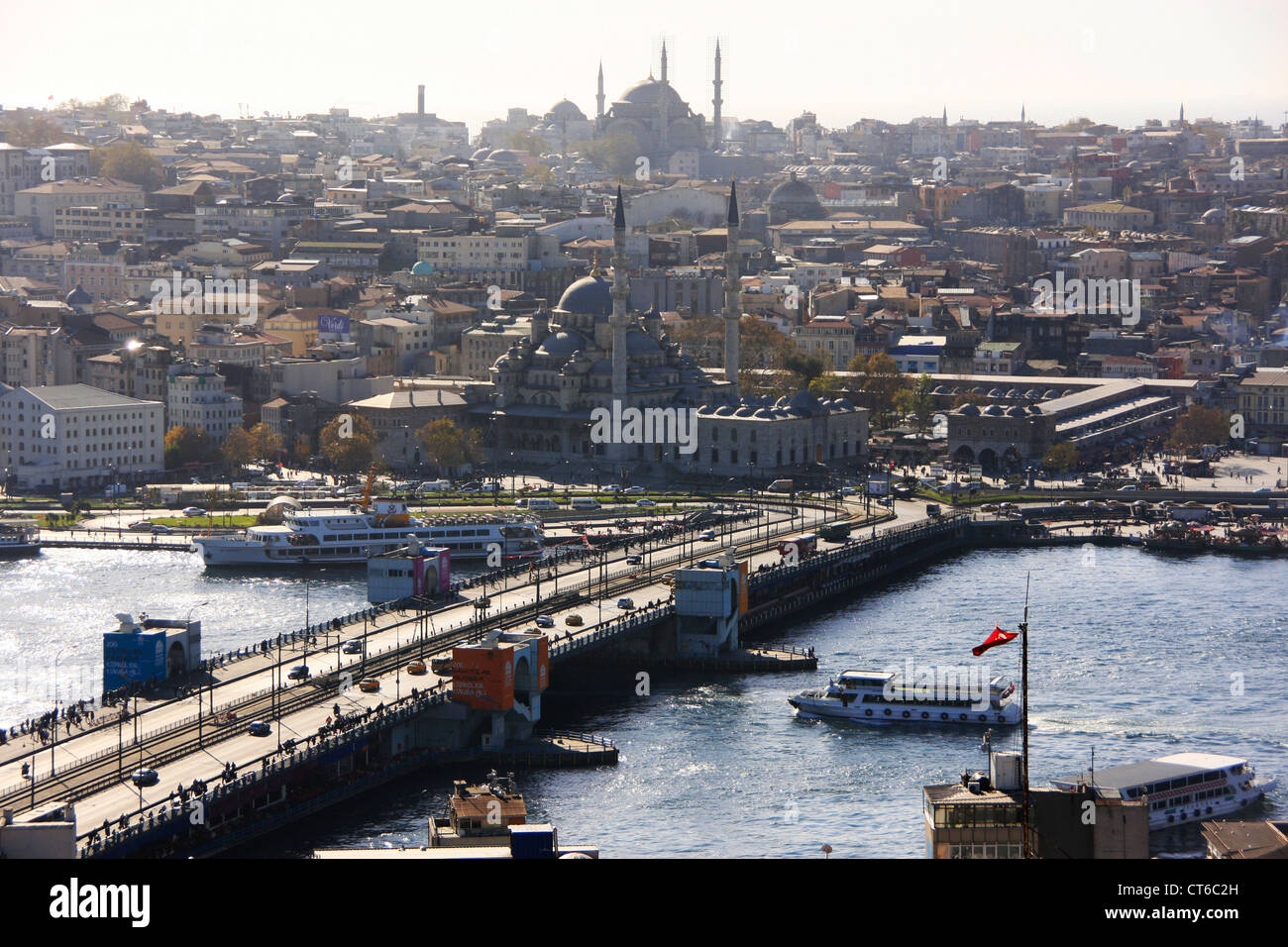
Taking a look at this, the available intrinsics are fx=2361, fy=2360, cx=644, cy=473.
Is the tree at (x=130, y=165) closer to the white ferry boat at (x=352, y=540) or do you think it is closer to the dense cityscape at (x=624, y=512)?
the dense cityscape at (x=624, y=512)

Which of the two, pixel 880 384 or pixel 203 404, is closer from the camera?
pixel 203 404

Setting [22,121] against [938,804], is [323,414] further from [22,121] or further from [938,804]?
[22,121]

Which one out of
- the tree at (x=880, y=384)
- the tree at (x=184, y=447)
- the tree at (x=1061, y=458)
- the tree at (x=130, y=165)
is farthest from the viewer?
the tree at (x=130, y=165)

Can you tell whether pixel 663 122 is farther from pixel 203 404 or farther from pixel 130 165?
pixel 203 404

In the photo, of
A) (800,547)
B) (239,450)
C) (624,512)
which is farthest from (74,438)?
(800,547)

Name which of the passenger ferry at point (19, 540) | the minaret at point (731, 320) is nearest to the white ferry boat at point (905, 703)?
the passenger ferry at point (19, 540)
